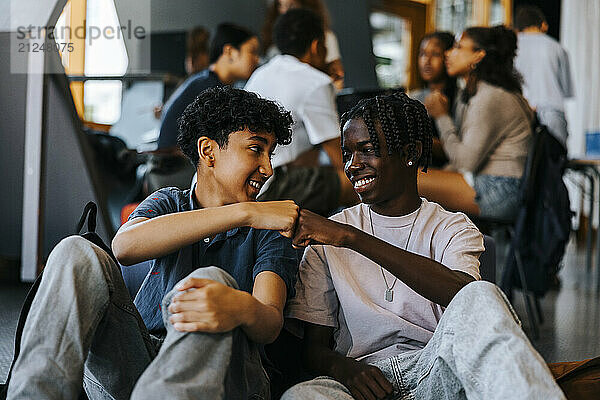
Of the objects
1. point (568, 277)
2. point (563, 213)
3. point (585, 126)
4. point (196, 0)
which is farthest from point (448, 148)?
point (585, 126)

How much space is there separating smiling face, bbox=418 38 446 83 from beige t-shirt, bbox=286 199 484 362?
235 cm

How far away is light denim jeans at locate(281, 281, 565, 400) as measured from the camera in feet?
3.81

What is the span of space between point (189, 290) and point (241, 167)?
0.44 meters

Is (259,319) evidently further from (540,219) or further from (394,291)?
(540,219)

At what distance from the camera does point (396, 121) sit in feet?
5.50

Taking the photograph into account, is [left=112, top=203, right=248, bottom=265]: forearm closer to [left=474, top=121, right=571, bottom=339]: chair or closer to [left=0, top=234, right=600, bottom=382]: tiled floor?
[left=0, top=234, right=600, bottom=382]: tiled floor

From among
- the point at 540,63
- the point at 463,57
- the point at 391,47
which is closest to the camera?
the point at 463,57

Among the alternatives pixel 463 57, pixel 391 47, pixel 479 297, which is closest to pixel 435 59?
pixel 463 57

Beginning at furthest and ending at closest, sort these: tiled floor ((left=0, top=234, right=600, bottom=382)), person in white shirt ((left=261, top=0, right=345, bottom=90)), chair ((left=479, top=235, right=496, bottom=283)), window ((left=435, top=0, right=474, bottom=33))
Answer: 1. window ((left=435, top=0, right=474, bottom=33))
2. person in white shirt ((left=261, top=0, right=345, bottom=90))
3. tiled floor ((left=0, top=234, right=600, bottom=382))
4. chair ((left=479, top=235, right=496, bottom=283))

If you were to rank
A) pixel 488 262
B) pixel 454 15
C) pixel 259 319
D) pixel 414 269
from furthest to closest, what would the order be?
1. pixel 454 15
2. pixel 488 262
3. pixel 414 269
4. pixel 259 319

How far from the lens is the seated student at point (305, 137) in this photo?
9.34 feet

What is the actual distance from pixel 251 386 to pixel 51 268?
1.37ft

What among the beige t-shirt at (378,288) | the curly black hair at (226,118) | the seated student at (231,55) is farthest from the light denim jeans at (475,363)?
the seated student at (231,55)

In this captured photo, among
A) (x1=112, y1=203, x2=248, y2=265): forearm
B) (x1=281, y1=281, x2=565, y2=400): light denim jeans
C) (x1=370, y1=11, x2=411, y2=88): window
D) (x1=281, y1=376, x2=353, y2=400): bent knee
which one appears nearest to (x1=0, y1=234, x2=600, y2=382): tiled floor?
(x1=112, y1=203, x2=248, y2=265): forearm
